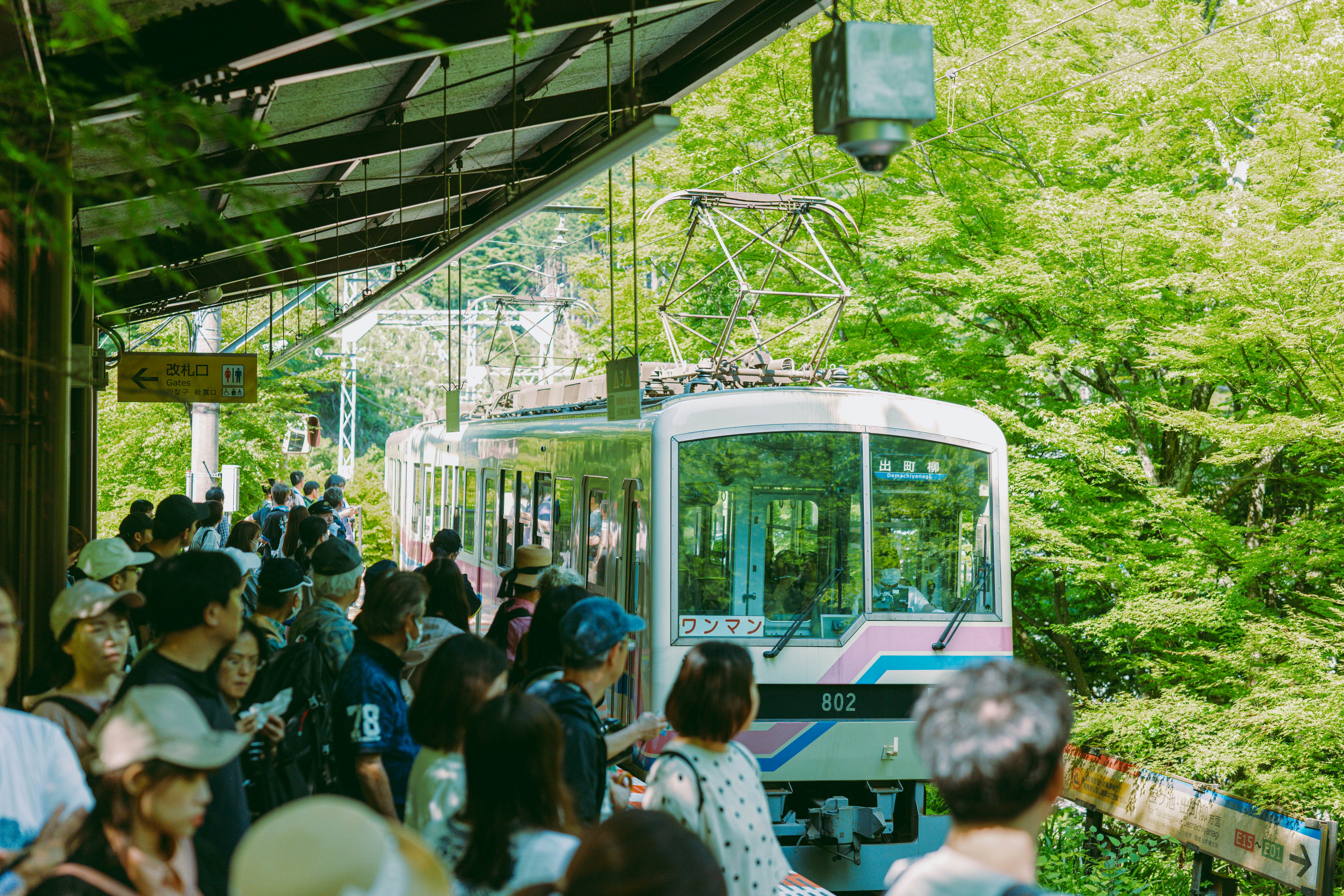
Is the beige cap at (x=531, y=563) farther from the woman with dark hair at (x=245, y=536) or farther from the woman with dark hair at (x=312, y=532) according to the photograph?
the woman with dark hair at (x=312, y=532)

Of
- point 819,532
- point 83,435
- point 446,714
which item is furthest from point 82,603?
point 83,435

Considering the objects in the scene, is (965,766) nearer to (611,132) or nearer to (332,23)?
(332,23)

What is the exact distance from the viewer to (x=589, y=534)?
9.11m

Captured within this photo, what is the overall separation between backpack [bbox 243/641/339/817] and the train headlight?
7.82ft

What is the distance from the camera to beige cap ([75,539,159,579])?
17.7 feet

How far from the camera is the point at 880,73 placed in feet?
12.2

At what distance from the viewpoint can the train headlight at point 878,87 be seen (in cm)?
369

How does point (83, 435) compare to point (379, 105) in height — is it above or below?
below

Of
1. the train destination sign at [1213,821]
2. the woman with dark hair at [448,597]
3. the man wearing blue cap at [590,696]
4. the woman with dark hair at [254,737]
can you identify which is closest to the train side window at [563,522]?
the woman with dark hair at [448,597]

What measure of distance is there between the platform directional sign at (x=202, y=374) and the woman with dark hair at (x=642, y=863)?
10.6m

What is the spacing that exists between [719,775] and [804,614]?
4195mm

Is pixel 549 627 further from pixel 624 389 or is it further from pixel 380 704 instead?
pixel 624 389

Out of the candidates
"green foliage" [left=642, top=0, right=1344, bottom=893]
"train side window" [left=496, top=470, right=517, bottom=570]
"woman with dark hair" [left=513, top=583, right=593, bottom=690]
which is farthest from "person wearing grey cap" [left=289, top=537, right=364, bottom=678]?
"green foliage" [left=642, top=0, right=1344, bottom=893]

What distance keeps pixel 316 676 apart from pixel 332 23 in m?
2.18
